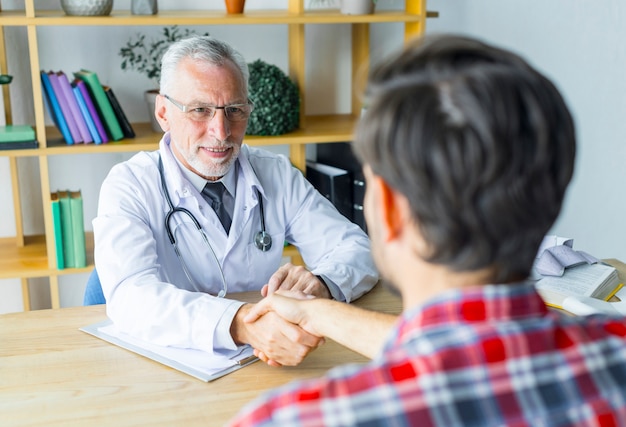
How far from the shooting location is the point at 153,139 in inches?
116

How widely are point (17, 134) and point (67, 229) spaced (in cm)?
39

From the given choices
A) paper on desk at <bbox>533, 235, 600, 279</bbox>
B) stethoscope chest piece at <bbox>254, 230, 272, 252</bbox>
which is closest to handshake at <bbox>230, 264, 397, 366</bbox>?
stethoscope chest piece at <bbox>254, 230, 272, 252</bbox>

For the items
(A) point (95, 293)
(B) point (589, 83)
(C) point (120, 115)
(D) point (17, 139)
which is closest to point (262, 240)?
(A) point (95, 293)

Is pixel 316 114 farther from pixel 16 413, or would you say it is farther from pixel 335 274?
pixel 16 413

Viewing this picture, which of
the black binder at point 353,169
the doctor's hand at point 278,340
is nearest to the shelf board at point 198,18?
the black binder at point 353,169

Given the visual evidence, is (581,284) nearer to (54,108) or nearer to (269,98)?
(269,98)

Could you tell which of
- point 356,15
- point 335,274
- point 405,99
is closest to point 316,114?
point 356,15

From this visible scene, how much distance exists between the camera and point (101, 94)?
286 centimetres

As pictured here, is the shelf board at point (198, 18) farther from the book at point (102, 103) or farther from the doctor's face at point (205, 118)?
the doctor's face at point (205, 118)

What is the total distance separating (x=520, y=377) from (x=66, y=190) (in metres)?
2.66

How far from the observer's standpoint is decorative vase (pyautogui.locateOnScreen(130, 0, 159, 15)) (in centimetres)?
288

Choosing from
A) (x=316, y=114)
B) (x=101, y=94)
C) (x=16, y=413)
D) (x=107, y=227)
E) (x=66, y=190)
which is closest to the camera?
(x=16, y=413)

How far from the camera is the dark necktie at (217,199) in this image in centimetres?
211

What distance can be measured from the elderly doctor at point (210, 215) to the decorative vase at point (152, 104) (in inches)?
34.6
